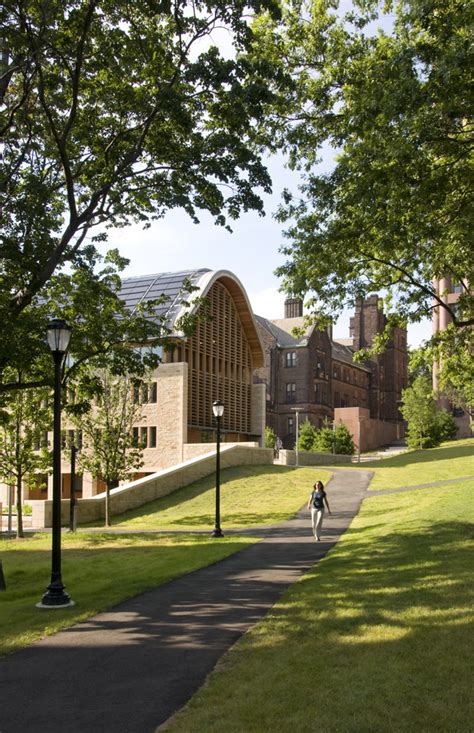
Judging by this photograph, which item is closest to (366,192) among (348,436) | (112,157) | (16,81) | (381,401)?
(112,157)

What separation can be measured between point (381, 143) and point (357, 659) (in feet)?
29.3

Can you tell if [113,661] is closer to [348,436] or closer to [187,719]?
[187,719]

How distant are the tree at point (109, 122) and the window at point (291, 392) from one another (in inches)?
2407

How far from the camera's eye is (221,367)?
49750 millimetres

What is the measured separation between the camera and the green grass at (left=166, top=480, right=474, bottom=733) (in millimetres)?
5117

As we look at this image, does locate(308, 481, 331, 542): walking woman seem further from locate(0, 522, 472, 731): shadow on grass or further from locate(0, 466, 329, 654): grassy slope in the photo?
locate(0, 522, 472, 731): shadow on grass

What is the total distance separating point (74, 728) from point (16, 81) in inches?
555

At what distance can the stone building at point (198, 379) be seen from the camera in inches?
1704

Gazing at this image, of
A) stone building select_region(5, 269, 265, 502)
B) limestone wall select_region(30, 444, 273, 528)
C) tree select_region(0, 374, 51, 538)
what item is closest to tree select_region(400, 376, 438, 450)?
stone building select_region(5, 269, 265, 502)

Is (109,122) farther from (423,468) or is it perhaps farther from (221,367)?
(221,367)

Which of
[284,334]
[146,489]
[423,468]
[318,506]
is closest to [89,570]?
[318,506]

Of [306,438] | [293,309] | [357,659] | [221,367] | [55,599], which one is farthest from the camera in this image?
[293,309]

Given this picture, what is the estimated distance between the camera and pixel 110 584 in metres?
12.6

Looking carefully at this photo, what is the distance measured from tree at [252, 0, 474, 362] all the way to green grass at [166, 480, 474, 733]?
20.8ft
